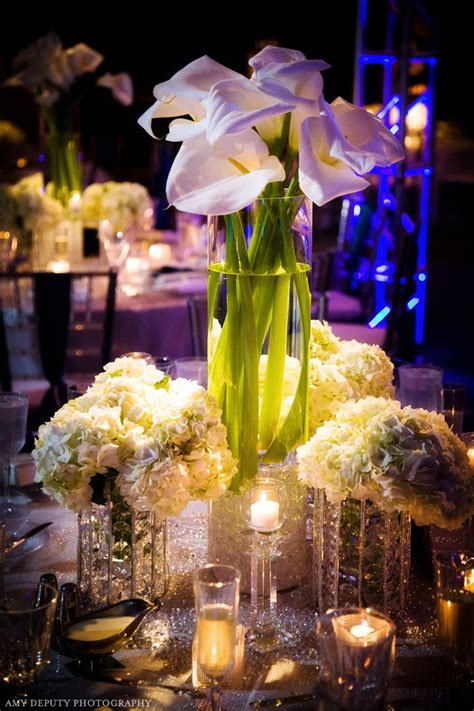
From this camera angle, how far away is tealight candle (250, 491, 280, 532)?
4.80 ft

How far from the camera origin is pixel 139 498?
142 centimetres

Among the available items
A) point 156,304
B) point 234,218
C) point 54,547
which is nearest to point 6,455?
point 54,547

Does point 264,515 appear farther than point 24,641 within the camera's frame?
Yes

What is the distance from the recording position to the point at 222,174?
5.06 ft

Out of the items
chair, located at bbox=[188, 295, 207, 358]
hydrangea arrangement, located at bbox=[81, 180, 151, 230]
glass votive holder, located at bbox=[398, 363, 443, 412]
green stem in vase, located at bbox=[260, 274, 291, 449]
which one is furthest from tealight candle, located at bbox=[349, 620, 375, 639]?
hydrangea arrangement, located at bbox=[81, 180, 151, 230]

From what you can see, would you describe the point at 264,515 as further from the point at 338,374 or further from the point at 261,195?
the point at 261,195

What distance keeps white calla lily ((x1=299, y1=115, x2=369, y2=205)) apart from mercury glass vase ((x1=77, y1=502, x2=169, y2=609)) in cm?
58

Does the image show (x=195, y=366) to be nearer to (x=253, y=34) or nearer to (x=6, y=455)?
(x=6, y=455)

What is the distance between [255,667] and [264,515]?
0.22m

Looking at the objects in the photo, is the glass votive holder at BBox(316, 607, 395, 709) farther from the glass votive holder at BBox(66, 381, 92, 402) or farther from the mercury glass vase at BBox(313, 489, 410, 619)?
the glass votive holder at BBox(66, 381, 92, 402)

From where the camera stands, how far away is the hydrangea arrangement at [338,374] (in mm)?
1751

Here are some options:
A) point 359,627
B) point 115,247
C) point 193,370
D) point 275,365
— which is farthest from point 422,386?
point 115,247

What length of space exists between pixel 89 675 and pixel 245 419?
Result: 1.58ft

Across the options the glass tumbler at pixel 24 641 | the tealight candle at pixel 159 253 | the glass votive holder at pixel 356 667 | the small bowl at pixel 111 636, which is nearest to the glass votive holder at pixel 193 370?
the small bowl at pixel 111 636
